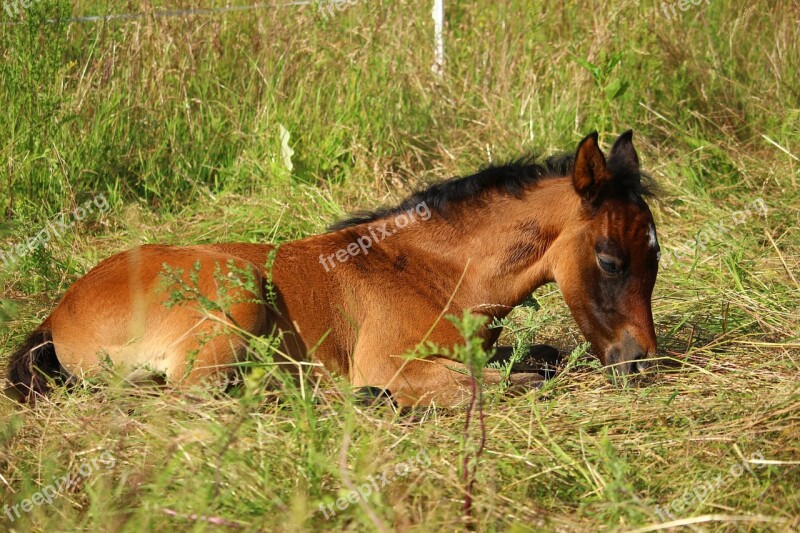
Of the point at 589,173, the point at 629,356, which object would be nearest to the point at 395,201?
the point at 589,173

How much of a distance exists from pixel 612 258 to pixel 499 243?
0.60 m

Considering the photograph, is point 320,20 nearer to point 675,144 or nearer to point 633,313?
point 675,144

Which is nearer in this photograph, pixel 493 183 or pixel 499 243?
pixel 499 243

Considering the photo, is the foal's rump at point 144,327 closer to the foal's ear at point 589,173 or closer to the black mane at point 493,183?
the black mane at point 493,183

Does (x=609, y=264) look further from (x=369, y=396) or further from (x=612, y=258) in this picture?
(x=369, y=396)

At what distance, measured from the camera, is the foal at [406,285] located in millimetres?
4023

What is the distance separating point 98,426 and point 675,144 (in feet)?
18.3

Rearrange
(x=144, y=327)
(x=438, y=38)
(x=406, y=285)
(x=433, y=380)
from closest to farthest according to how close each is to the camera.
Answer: (x=144, y=327), (x=433, y=380), (x=406, y=285), (x=438, y=38)

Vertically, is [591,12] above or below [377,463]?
above

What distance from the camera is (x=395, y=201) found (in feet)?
21.5

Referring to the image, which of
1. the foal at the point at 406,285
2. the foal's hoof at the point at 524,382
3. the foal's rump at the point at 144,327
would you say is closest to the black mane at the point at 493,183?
the foal at the point at 406,285

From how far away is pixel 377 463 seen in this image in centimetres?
307

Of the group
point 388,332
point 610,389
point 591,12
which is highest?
point 591,12

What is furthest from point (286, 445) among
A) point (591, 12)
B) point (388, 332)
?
point (591, 12)
